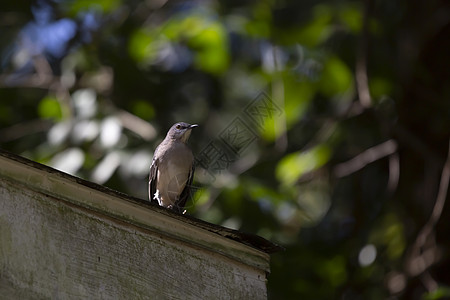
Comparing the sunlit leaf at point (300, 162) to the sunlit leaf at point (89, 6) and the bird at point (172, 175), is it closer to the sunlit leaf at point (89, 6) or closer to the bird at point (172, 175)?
the bird at point (172, 175)

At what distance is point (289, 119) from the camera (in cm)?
837

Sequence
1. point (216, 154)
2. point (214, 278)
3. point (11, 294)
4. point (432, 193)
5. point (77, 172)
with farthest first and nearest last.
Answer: point (432, 193), point (77, 172), point (216, 154), point (214, 278), point (11, 294)

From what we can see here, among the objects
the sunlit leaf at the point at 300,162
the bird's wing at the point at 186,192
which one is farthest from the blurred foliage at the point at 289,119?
the bird's wing at the point at 186,192

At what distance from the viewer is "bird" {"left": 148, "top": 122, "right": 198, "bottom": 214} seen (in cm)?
665

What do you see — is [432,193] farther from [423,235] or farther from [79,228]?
[79,228]

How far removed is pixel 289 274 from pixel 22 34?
12.6 ft

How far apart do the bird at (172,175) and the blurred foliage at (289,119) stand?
458 millimetres

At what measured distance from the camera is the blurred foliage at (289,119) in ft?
25.5

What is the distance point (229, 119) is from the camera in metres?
9.92

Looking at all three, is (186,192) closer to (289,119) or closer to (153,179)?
(153,179)

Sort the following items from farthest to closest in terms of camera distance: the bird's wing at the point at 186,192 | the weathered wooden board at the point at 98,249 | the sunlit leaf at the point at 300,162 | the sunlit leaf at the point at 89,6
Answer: the sunlit leaf at the point at 89,6, the sunlit leaf at the point at 300,162, the bird's wing at the point at 186,192, the weathered wooden board at the point at 98,249

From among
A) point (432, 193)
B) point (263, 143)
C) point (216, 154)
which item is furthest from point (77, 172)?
point (432, 193)

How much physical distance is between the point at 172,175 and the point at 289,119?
205 cm

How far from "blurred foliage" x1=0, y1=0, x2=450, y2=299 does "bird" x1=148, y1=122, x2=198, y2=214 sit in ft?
1.50
